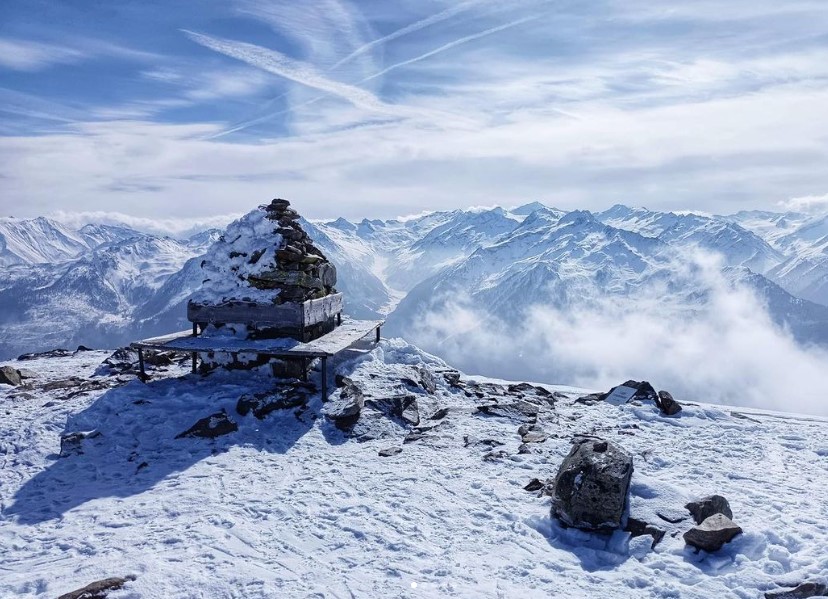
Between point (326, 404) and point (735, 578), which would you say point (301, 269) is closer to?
point (326, 404)

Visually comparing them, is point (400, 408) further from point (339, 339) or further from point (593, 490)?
point (593, 490)

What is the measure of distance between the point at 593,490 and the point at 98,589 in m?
7.77

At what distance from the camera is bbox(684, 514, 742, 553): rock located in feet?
29.6

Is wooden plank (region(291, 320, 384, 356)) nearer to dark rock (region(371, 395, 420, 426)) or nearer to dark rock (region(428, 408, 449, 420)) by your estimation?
dark rock (region(371, 395, 420, 426))

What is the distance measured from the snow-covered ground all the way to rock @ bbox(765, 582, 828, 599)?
28 cm

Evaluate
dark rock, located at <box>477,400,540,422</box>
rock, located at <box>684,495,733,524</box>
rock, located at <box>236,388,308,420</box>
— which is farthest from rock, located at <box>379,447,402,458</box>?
rock, located at <box>684,495,733,524</box>

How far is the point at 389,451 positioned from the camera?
13766mm

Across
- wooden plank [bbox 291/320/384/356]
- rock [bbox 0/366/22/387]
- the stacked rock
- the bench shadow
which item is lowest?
the bench shadow

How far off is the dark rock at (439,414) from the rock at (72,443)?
29.0ft

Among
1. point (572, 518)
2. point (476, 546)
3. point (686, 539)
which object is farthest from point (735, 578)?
point (476, 546)

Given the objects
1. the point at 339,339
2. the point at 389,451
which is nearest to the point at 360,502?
the point at 389,451

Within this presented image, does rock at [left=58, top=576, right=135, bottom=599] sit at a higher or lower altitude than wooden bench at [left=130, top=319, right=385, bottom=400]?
lower

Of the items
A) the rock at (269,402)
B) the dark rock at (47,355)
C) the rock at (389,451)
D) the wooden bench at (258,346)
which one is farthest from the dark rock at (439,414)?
the dark rock at (47,355)

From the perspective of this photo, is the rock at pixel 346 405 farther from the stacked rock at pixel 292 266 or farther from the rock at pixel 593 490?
the rock at pixel 593 490
